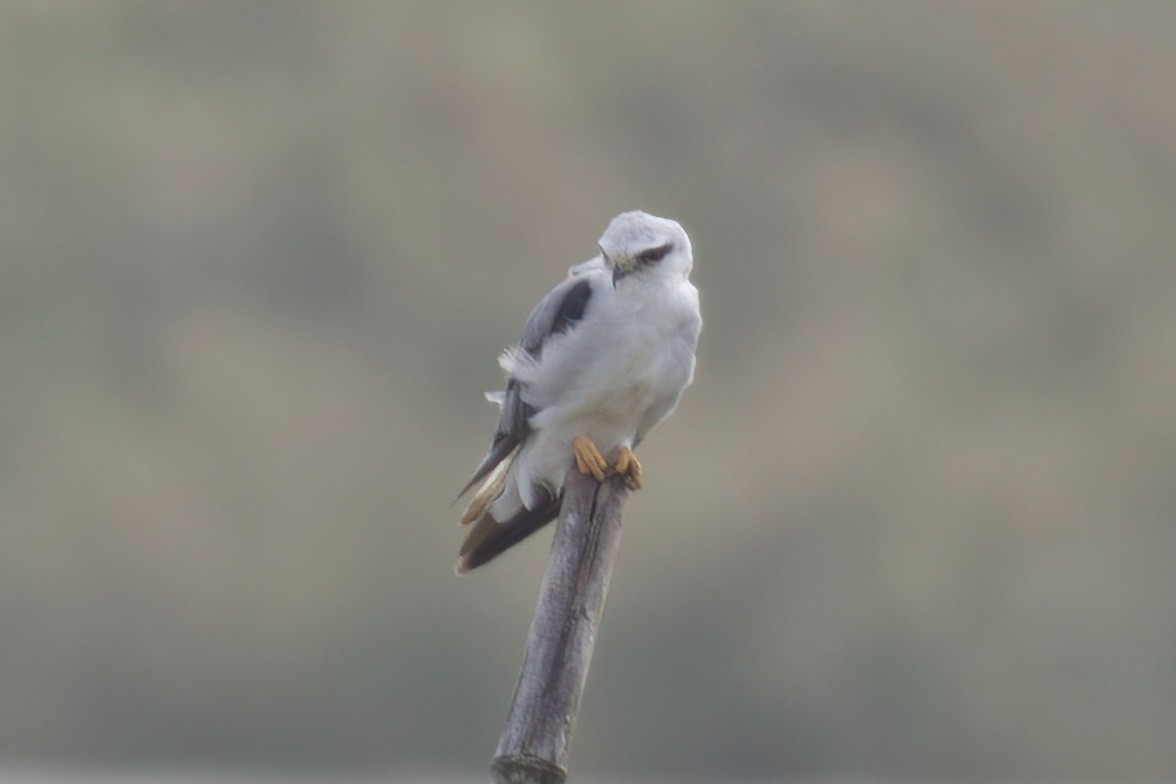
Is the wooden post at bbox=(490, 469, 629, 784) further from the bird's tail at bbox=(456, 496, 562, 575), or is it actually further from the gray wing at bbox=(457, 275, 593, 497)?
the gray wing at bbox=(457, 275, 593, 497)

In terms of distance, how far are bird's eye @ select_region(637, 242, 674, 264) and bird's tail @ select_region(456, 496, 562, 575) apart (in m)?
0.84

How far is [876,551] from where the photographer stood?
32750 millimetres

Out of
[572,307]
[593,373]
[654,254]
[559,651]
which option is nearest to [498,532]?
[593,373]

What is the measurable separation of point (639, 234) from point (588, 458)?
82 centimetres

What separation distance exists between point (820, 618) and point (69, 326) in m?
14.4

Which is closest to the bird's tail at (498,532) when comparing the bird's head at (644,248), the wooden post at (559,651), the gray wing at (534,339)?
the gray wing at (534,339)

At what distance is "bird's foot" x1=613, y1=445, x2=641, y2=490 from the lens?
259 inches

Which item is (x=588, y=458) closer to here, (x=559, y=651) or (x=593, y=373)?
(x=593, y=373)

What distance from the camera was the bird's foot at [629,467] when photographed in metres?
6.58

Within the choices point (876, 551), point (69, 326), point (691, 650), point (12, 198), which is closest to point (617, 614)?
point (691, 650)

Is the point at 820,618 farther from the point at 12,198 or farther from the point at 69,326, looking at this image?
the point at 12,198

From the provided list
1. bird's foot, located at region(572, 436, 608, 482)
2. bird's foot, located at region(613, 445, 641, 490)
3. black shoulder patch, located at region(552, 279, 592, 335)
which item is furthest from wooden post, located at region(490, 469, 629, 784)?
black shoulder patch, located at region(552, 279, 592, 335)

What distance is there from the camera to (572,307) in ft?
24.0

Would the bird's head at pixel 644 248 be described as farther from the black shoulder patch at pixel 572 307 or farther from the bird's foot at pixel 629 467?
the bird's foot at pixel 629 467
